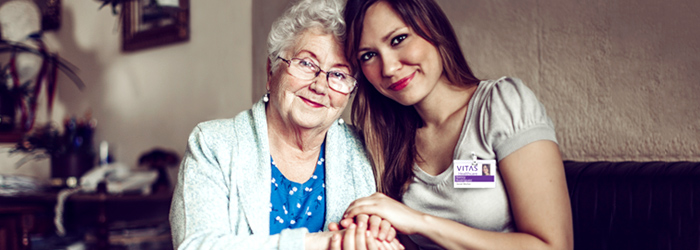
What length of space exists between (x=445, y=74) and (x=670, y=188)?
65 cm

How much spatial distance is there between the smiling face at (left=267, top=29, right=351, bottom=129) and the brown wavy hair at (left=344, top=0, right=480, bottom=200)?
5 cm

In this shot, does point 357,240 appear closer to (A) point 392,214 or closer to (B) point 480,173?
(A) point 392,214

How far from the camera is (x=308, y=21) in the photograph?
5.08 ft

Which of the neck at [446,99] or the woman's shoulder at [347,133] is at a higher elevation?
the neck at [446,99]

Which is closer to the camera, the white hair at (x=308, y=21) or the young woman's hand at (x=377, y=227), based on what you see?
the young woman's hand at (x=377, y=227)

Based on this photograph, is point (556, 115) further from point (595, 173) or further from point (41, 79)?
point (41, 79)

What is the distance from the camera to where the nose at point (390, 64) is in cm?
140

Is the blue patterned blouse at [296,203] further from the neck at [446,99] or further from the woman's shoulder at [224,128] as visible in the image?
the neck at [446,99]

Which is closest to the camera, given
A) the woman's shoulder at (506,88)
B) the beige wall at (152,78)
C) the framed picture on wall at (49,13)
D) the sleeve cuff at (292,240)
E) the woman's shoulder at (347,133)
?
the sleeve cuff at (292,240)

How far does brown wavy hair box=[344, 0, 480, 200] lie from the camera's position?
4.66 ft

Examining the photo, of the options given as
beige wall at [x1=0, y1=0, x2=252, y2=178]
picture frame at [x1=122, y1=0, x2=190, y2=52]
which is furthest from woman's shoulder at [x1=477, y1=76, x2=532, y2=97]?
picture frame at [x1=122, y1=0, x2=190, y2=52]

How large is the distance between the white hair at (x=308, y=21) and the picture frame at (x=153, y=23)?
5.22 ft

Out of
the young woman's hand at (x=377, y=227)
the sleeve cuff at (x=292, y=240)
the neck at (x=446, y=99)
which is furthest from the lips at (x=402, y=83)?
the sleeve cuff at (x=292, y=240)

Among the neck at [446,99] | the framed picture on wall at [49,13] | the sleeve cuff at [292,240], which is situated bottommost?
the sleeve cuff at [292,240]
